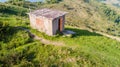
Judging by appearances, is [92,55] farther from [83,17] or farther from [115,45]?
[83,17]

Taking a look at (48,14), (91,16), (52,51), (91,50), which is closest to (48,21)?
(48,14)

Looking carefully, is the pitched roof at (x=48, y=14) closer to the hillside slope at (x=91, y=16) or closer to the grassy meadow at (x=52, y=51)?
the grassy meadow at (x=52, y=51)

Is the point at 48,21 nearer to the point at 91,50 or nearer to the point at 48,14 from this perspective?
the point at 48,14

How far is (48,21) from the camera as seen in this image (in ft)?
80.5

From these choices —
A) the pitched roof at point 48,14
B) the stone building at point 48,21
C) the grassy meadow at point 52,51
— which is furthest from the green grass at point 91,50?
the pitched roof at point 48,14

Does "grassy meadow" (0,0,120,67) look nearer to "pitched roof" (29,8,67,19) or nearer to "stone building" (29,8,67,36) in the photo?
"stone building" (29,8,67,36)

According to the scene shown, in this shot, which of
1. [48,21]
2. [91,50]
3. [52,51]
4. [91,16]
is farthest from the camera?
[91,16]

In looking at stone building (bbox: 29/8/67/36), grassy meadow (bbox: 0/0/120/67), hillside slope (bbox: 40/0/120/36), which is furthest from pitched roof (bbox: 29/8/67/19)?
hillside slope (bbox: 40/0/120/36)

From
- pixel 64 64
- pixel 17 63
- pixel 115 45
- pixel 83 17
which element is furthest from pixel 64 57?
pixel 83 17

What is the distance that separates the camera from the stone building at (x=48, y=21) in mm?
24625

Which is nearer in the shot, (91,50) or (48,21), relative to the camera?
(91,50)

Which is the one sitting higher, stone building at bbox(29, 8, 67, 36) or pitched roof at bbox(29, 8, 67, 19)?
pitched roof at bbox(29, 8, 67, 19)

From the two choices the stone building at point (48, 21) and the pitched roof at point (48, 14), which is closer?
the stone building at point (48, 21)

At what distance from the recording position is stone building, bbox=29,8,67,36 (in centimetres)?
2462
